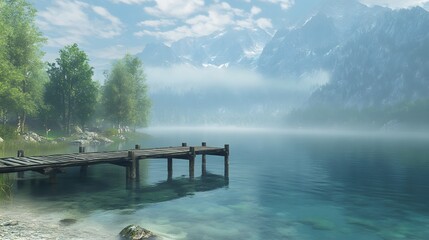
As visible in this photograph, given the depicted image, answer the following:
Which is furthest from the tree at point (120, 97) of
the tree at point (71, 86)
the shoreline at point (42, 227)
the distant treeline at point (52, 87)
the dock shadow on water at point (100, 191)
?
the shoreline at point (42, 227)

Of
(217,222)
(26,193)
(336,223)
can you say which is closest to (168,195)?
(217,222)

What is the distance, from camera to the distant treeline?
5584 centimetres

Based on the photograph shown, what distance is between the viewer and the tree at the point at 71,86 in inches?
2945

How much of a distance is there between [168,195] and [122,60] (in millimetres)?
78100

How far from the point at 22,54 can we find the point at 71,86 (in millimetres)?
15670

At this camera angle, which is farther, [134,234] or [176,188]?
[176,188]

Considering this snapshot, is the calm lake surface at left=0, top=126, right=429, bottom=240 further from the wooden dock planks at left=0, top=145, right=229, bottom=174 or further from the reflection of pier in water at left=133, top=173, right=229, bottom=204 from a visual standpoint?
the wooden dock planks at left=0, top=145, right=229, bottom=174

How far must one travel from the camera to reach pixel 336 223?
2170 centimetres

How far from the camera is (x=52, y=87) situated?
7544 centimetres

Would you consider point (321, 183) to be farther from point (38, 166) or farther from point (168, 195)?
point (38, 166)

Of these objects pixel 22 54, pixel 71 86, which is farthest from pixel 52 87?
pixel 22 54

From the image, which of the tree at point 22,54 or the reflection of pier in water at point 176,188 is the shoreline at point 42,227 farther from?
the tree at point 22,54

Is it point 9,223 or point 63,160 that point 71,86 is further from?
point 9,223

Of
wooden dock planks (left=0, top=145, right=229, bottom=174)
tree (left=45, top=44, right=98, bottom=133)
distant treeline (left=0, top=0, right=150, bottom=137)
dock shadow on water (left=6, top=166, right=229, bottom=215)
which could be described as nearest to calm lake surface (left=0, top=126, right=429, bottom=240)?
dock shadow on water (left=6, top=166, right=229, bottom=215)
